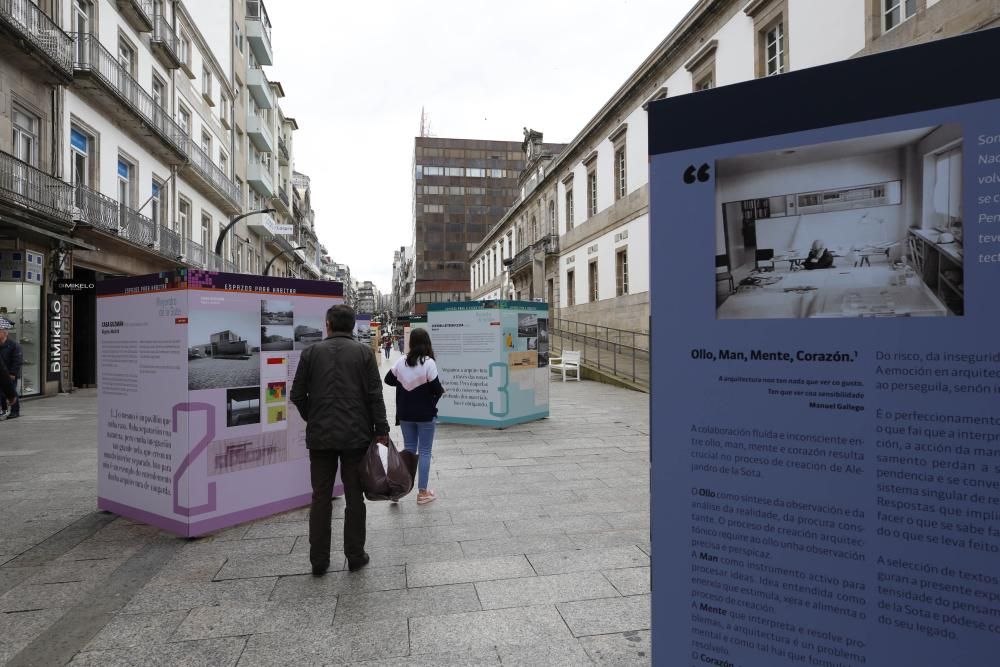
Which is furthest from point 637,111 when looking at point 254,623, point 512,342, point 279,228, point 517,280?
point 254,623

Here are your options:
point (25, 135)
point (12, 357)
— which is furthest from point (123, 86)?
point (12, 357)

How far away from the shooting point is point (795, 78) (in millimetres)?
1811

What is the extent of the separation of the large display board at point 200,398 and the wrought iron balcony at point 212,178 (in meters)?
23.5

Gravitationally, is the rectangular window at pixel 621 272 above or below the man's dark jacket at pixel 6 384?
above

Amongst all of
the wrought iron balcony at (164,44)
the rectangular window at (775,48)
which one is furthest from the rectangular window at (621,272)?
the wrought iron balcony at (164,44)

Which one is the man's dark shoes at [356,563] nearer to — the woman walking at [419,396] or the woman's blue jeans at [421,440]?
the woman walking at [419,396]

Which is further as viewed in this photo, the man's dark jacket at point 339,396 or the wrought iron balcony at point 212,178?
the wrought iron balcony at point 212,178

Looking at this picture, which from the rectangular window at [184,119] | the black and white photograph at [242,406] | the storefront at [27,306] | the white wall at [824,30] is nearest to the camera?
the black and white photograph at [242,406]

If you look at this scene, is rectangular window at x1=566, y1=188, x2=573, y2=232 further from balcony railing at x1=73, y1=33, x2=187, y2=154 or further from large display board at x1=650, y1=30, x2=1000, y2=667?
large display board at x1=650, y1=30, x2=1000, y2=667

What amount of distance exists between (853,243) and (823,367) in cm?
36

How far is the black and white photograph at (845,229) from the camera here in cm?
160

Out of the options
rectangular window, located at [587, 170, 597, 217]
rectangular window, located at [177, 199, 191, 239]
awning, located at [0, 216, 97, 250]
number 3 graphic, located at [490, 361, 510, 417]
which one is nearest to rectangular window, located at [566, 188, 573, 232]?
rectangular window, located at [587, 170, 597, 217]

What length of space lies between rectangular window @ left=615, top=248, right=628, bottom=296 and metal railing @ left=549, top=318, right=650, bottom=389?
1947 millimetres

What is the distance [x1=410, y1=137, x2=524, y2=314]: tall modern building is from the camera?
88.1 meters
